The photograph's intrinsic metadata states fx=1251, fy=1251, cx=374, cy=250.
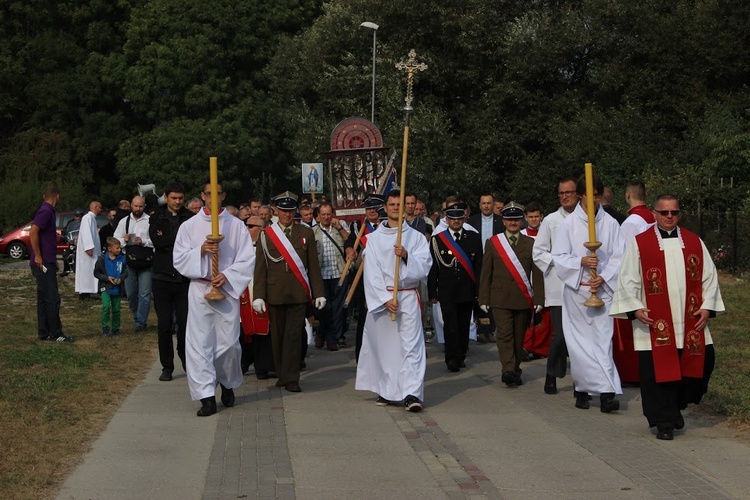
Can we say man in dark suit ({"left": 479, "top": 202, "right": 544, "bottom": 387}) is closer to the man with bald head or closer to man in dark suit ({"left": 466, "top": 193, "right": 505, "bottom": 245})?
man in dark suit ({"left": 466, "top": 193, "right": 505, "bottom": 245})

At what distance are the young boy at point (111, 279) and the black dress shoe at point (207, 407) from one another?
613 cm

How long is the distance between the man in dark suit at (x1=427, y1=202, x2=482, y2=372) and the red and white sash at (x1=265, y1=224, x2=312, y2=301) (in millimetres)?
1997

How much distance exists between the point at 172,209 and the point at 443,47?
1139 inches

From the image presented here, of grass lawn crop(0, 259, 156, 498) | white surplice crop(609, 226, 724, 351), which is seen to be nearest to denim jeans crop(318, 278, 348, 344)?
grass lawn crop(0, 259, 156, 498)

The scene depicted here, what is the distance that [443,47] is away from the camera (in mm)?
40625

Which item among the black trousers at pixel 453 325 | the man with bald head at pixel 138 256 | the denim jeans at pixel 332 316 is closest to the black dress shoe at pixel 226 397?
the black trousers at pixel 453 325

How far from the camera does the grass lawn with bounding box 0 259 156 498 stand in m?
8.03

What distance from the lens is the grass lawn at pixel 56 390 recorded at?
8.03 meters

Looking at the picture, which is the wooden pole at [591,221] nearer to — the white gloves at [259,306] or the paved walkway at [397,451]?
the paved walkway at [397,451]

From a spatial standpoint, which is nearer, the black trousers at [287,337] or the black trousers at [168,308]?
the black trousers at [287,337]

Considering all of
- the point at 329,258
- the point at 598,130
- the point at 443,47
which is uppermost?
the point at 443,47

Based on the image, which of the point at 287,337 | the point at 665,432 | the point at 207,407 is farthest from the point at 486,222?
the point at 665,432

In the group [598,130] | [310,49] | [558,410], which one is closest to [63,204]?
[310,49]

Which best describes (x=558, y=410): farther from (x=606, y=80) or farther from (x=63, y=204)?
(x=63, y=204)
